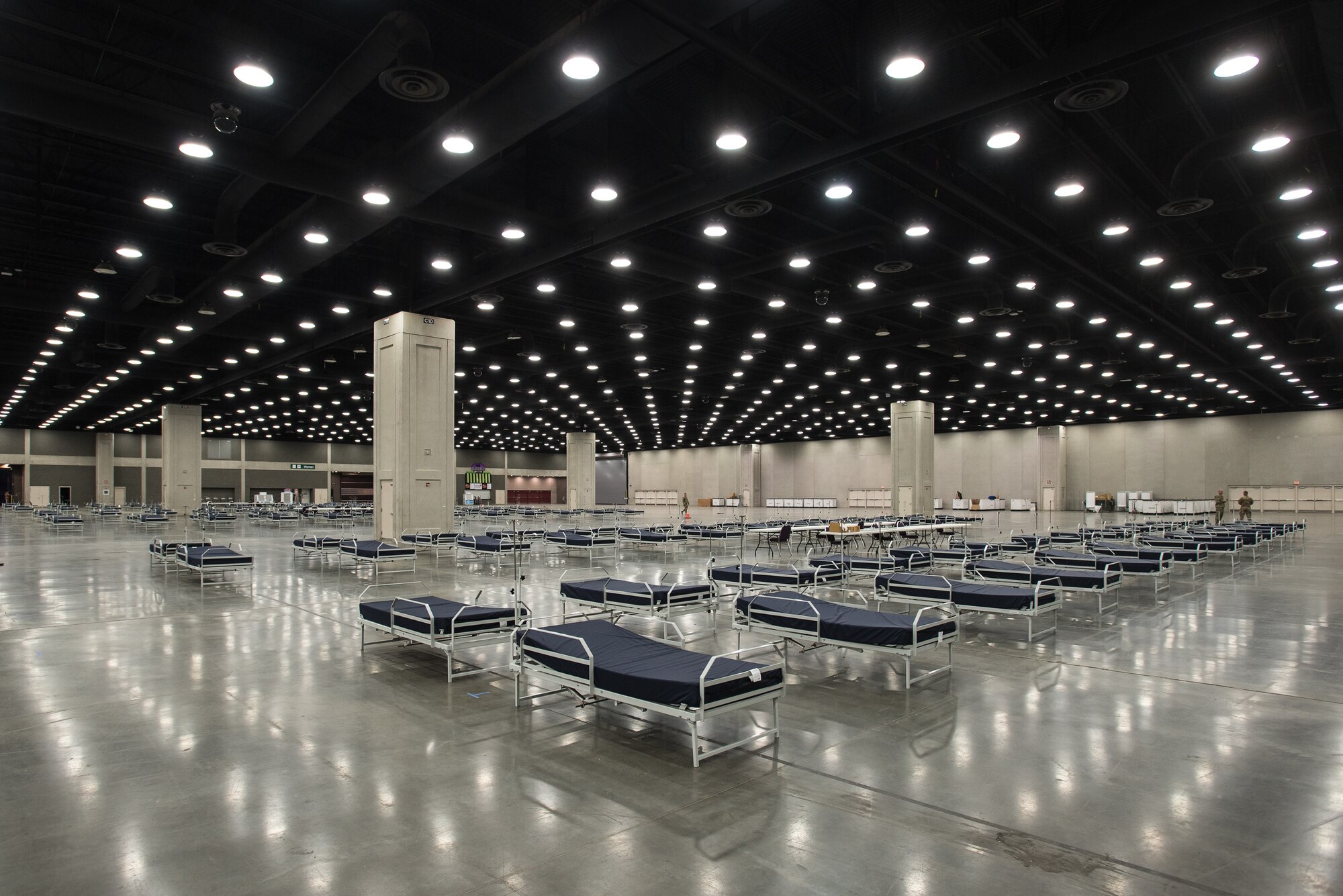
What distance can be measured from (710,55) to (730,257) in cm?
782

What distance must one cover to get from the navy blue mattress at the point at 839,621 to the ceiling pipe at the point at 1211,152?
722 cm

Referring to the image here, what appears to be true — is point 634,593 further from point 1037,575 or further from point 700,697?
point 1037,575

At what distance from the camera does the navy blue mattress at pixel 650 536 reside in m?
22.0

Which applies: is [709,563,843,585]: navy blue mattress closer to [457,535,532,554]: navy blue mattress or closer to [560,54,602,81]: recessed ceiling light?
[560,54,602,81]: recessed ceiling light

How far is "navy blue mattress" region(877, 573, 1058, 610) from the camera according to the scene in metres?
9.34

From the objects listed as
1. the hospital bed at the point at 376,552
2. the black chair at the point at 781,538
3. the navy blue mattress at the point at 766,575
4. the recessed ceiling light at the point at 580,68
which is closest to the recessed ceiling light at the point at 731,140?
the recessed ceiling light at the point at 580,68

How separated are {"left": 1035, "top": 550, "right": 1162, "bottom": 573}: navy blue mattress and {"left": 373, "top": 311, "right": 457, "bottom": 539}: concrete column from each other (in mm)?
13692

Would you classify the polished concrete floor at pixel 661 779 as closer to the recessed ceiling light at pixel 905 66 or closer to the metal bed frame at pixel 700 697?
the metal bed frame at pixel 700 697

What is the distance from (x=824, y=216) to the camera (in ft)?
46.9

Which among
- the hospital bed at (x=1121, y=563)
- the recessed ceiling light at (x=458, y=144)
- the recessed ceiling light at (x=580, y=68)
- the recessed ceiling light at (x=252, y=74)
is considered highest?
the recessed ceiling light at (x=252, y=74)

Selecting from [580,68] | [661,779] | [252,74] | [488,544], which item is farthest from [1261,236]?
[488,544]

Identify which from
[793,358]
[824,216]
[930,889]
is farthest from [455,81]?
[793,358]

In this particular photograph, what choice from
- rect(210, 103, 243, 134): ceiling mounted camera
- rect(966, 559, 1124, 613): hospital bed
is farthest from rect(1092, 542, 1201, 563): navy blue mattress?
rect(210, 103, 243, 134): ceiling mounted camera

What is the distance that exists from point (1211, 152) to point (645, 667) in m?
10.5
